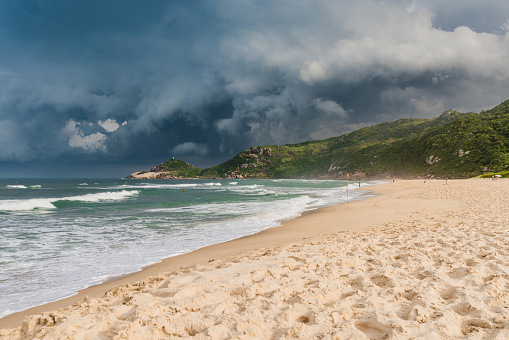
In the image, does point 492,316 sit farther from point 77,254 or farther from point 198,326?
point 77,254

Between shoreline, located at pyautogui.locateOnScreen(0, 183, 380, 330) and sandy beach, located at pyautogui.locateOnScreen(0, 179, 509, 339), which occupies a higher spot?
sandy beach, located at pyautogui.locateOnScreen(0, 179, 509, 339)

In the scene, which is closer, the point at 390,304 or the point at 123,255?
the point at 390,304

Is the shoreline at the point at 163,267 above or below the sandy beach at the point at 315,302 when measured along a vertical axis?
below

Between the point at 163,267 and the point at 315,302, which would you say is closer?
the point at 315,302

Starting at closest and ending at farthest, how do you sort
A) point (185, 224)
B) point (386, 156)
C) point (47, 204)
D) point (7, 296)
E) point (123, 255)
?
point (7, 296) → point (123, 255) → point (185, 224) → point (47, 204) → point (386, 156)

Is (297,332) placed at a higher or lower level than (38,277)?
higher

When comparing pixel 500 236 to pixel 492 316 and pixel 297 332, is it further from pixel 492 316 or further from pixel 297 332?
pixel 297 332

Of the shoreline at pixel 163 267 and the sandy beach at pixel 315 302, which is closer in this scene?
the sandy beach at pixel 315 302

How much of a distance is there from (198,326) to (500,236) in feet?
30.1

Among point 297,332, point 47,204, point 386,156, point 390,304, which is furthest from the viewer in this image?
point 386,156

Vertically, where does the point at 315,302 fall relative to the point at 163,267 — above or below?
above

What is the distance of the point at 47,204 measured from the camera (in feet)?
109

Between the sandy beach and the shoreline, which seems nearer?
the sandy beach

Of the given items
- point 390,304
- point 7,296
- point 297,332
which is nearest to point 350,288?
point 390,304
